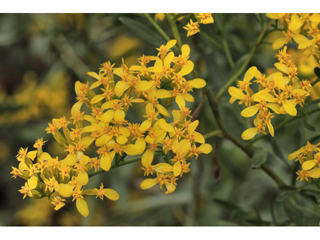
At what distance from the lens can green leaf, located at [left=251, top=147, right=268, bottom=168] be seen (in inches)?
25.9

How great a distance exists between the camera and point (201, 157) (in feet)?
3.73

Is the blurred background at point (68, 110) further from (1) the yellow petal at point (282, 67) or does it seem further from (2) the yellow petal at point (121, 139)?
(2) the yellow petal at point (121, 139)

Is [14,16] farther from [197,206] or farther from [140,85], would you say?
[197,206]

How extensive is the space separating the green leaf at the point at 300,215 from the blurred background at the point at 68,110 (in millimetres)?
308

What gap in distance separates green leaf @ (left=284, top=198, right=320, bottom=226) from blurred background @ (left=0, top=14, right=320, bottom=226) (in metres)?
0.31

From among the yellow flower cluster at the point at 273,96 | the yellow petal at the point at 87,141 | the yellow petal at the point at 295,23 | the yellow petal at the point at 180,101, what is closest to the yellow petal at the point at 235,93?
the yellow flower cluster at the point at 273,96

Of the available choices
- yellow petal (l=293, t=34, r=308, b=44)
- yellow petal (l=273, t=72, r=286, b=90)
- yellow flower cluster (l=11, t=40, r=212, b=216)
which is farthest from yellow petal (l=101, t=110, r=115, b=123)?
yellow petal (l=293, t=34, r=308, b=44)

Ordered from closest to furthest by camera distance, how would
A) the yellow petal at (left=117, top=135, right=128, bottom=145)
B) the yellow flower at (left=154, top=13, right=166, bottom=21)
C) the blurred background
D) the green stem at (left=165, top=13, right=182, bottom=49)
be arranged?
1. the yellow petal at (left=117, top=135, right=128, bottom=145)
2. the green stem at (left=165, top=13, right=182, bottom=49)
3. the yellow flower at (left=154, top=13, right=166, bottom=21)
4. the blurred background

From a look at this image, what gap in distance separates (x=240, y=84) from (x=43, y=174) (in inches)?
17.5

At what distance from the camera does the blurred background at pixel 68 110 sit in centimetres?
112

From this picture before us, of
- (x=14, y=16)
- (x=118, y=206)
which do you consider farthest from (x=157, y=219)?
(x=14, y=16)

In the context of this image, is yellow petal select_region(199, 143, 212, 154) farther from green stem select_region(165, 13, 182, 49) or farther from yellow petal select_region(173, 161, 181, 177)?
green stem select_region(165, 13, 182, 49)

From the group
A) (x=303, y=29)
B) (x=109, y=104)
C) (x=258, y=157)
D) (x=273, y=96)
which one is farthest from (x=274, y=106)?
(x=109, y=104)

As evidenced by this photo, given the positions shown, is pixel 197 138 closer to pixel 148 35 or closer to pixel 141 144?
pixel 141 144
